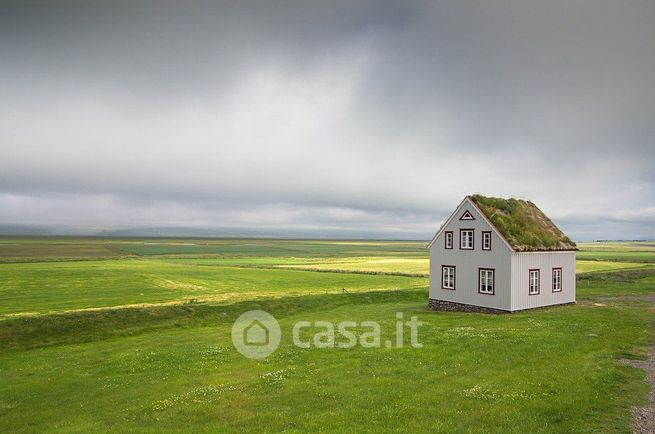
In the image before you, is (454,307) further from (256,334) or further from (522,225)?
(256,334)

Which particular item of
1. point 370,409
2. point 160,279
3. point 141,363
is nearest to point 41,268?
point 160,279

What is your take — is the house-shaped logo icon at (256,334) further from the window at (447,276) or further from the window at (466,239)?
the window at (466,239)

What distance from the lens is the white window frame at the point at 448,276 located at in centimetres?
4814

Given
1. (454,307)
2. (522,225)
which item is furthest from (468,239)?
(454,307)

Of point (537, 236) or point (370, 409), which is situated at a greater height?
point (537, 236)

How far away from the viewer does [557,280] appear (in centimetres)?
4728

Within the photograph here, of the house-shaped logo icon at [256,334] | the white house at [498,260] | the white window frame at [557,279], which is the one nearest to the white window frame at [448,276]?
the white house at [498,260]

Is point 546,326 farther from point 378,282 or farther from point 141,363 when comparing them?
point 378,282

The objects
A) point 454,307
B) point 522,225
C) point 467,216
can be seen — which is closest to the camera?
point 522,225

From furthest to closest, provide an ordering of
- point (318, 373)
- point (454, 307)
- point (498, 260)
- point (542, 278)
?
point (454, 307), point (542, 278), point (498, 260), point (318, 373)

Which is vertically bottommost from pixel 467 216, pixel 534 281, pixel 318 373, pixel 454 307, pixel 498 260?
pixel 454 307

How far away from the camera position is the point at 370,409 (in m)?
16.8

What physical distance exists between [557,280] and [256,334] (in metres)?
32.3

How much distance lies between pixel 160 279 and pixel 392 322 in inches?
2064
